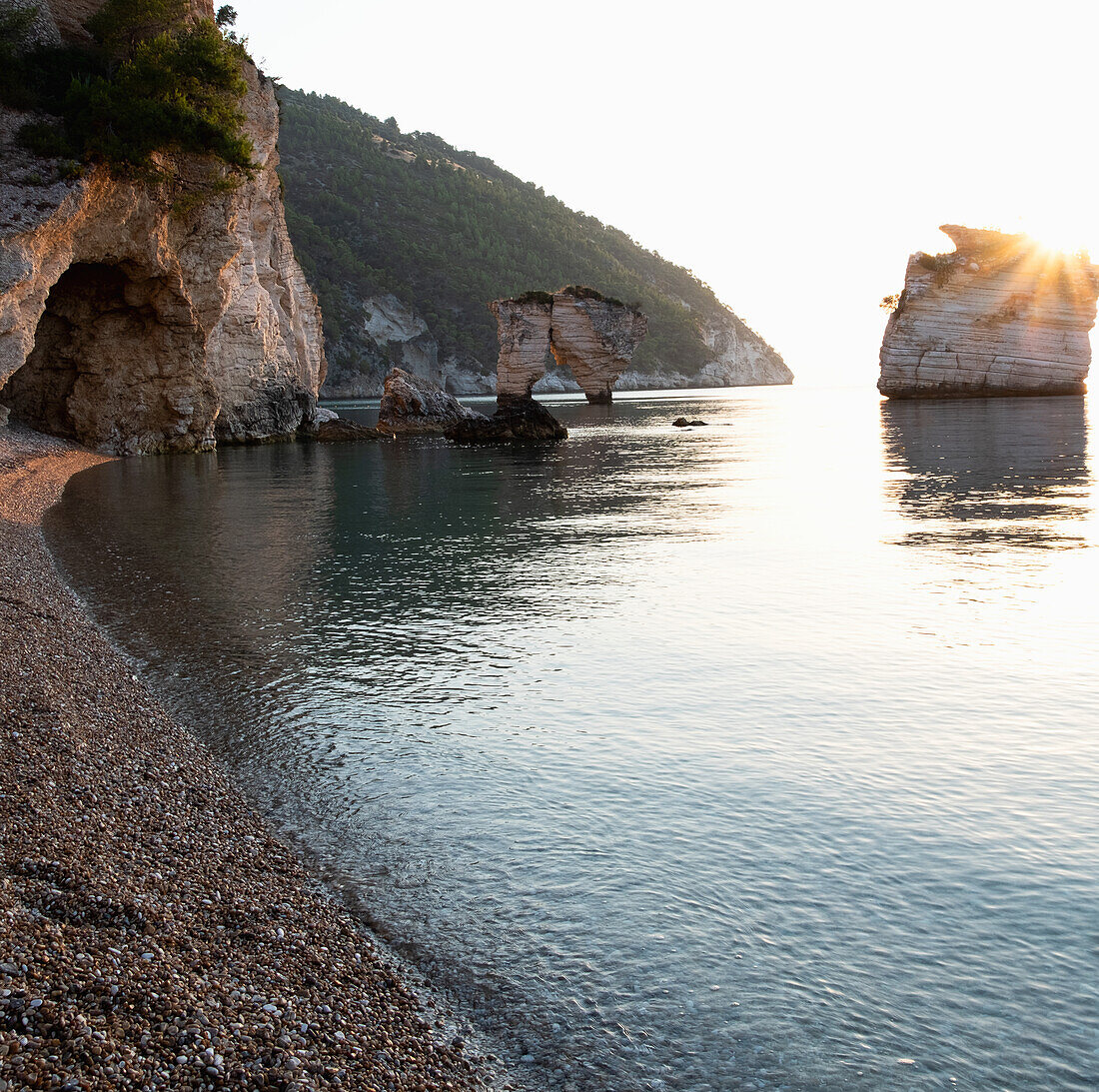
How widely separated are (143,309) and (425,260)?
112 metres

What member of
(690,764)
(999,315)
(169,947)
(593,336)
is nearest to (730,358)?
(593,336)

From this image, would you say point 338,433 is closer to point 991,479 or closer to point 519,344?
point 519,344

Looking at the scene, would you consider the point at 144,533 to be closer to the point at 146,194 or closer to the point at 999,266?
the point at 146,194

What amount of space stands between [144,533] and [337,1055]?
16.2 m

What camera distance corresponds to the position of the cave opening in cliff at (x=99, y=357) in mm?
34594

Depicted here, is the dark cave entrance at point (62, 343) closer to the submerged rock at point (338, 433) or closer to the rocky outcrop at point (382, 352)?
the submerged rock at point (338, 433)

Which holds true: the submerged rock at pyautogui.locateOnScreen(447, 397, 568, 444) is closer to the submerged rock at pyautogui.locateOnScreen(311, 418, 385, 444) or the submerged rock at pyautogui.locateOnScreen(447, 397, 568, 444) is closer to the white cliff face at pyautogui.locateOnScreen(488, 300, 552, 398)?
the submerged rock at pyautogui.locateOnScreen(311, 418, 385, 444)

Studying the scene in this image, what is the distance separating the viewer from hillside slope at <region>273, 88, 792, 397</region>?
132500 mm

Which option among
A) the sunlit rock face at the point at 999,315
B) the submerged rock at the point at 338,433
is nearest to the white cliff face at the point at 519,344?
the submerged rock at the point at 338,433

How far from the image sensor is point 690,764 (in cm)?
743

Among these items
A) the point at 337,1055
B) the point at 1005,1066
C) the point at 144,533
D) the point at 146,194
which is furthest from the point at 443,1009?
the point at 146,194

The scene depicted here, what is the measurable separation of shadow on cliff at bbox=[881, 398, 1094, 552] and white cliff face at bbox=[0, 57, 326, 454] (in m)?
23.2

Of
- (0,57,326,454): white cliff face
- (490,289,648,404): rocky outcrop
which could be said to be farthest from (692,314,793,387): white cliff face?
(0,57,326,454): white cliff face

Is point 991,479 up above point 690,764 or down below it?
above
